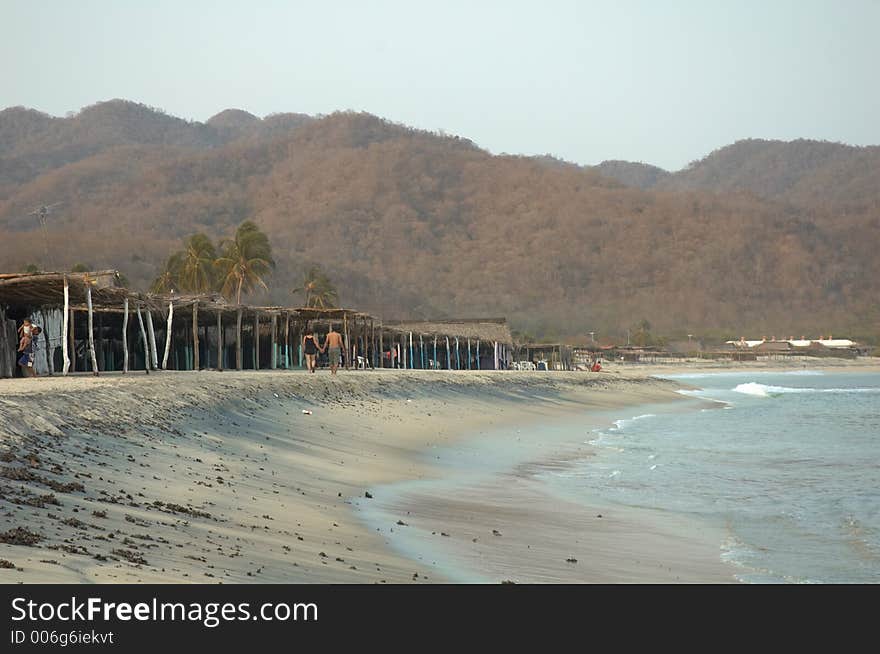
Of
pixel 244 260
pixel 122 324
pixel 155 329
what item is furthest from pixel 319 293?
pixel 122 324

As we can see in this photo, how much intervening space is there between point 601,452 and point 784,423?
1377cm

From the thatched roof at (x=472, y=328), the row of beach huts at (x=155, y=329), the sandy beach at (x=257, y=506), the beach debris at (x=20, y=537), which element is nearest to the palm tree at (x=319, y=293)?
the thatched roof at (x=472, y=328)

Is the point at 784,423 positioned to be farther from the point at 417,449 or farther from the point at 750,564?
the point at 750,564

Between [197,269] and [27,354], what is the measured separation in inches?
1702

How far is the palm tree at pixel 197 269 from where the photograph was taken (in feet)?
214

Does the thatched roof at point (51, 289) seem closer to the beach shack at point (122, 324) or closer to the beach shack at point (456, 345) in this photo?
the beach shack at point (122, 324)

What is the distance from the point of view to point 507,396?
38.9 meters

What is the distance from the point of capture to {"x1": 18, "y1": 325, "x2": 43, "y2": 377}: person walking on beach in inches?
862

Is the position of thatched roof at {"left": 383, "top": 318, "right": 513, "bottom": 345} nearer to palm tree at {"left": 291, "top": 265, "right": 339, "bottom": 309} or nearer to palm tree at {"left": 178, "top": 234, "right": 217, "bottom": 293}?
palm tree at {"left": 178, "top": 234, "right": 217, "bottom": 293}

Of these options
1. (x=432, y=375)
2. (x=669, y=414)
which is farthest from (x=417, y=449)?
(x=669, y=414)

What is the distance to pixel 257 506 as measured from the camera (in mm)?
11617

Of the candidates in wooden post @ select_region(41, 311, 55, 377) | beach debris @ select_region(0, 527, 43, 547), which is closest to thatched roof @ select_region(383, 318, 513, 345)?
wooden post @ select_region(41, 311, 55, 377)

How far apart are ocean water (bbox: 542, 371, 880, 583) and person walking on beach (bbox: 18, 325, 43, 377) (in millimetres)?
10469

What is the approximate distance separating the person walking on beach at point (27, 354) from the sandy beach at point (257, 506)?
3360 mm
